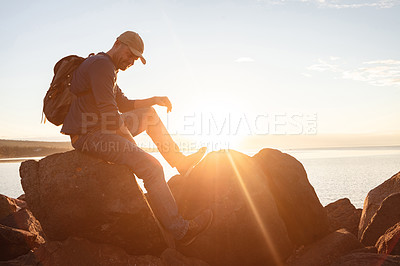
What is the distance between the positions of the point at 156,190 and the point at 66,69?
2681 mm

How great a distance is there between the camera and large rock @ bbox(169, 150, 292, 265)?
7191 millimetres

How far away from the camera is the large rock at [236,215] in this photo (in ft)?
23.6

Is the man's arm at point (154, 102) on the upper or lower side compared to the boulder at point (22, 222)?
upper

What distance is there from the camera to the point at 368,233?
8281 mm

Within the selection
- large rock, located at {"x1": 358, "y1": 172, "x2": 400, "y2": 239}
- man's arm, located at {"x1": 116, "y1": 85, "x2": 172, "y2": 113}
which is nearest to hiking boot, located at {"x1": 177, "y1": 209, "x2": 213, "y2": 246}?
man's arm, located at {"x1": 116, "y1": 85, "x2": 172, "y2": 113}

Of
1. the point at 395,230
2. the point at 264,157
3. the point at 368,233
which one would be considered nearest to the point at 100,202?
the point at 264,157

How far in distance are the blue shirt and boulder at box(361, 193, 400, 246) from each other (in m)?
5.97

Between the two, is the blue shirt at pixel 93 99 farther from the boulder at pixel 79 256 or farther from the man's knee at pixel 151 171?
the boulder at pixel 79 256

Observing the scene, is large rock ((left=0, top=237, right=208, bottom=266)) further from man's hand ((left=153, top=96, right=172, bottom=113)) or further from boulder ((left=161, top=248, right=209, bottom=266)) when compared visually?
man's hand ((left=153, top=96, right=172, bottom=113))

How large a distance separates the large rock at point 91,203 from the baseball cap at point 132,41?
209 cm

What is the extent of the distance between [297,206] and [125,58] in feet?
15.7

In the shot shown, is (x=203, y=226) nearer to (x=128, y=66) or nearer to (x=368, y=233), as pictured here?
(x=128, y=66)

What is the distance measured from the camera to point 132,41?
646cm

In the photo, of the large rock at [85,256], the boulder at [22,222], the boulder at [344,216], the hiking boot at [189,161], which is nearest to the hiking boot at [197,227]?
the large rock at [85,256]
